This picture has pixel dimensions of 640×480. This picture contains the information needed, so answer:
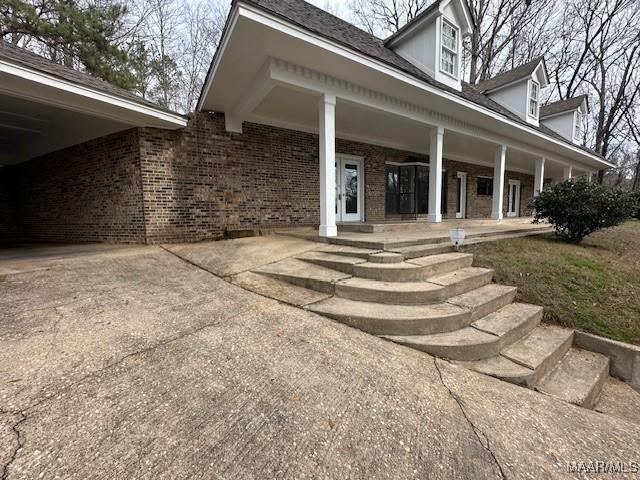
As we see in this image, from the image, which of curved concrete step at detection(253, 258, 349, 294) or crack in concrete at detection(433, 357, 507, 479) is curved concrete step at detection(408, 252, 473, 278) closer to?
curved concrete step at detection(253, 258, 349, 294)

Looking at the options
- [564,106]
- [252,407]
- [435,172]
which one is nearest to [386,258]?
[252,407]

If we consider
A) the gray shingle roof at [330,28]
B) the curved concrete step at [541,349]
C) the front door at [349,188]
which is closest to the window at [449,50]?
the gray shingle roof at [330,28]

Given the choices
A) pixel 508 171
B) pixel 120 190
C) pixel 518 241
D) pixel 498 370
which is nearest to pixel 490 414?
pixel 498 370

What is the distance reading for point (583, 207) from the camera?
625cm

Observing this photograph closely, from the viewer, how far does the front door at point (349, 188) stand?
29.5 ft

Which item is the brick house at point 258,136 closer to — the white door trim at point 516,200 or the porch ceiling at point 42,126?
the porch ceiling at point 42,126

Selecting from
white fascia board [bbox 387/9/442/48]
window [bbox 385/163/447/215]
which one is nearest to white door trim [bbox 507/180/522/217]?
window [bbox 385/163/447/215]

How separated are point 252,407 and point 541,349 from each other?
298cm

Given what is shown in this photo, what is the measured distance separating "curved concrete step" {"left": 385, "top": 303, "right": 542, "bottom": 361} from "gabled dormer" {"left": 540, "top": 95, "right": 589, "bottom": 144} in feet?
55.6

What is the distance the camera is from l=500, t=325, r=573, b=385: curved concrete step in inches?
104

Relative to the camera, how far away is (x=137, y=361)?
208cm

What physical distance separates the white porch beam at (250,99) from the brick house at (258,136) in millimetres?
42

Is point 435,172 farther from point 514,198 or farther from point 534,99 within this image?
point 514,198

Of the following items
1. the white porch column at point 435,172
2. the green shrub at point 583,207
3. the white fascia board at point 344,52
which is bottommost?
the green shrub at point 583,207
